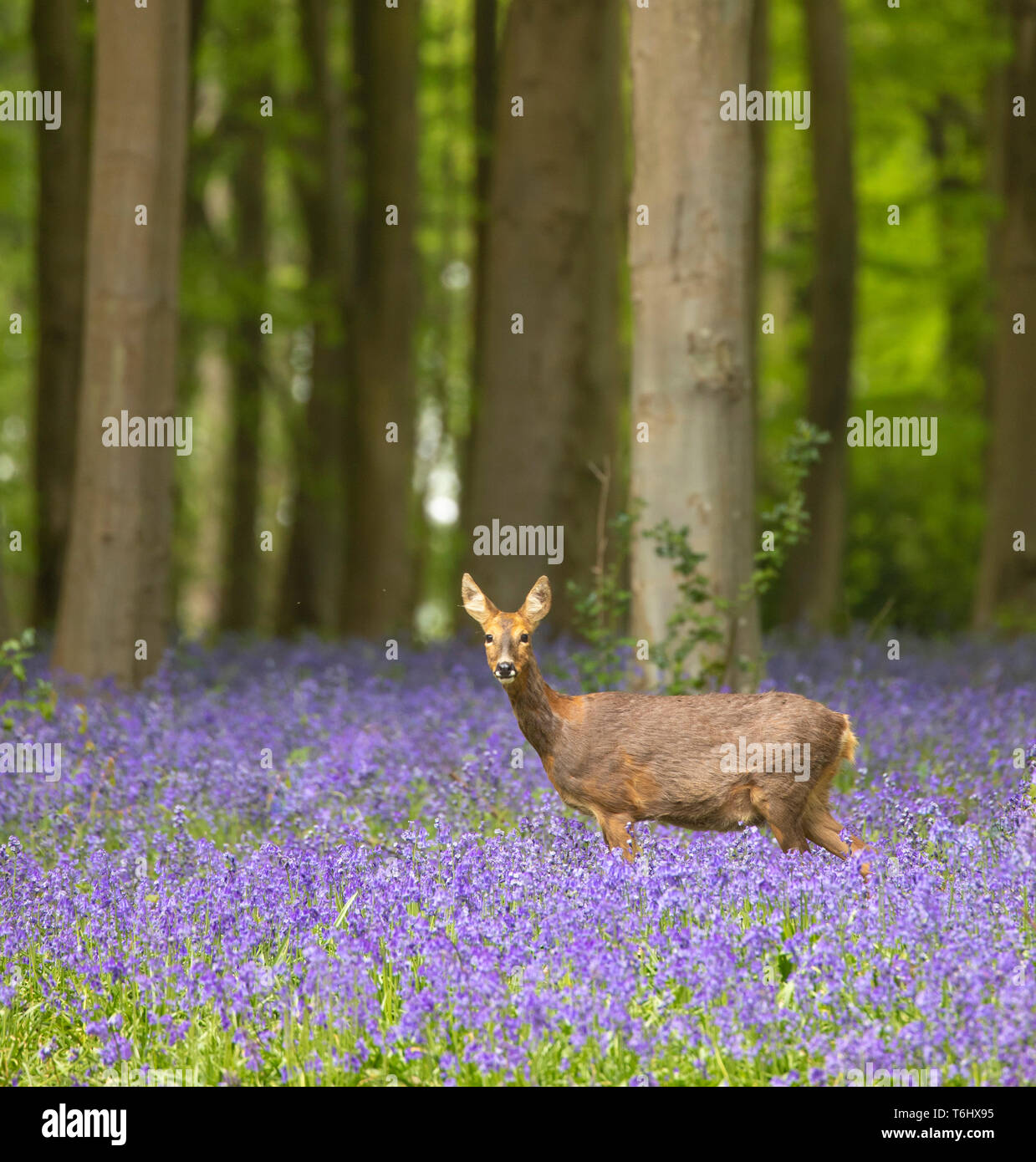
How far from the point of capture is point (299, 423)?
2720cm

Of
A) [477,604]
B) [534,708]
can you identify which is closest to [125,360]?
[477,604]

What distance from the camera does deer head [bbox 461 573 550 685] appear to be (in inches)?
219

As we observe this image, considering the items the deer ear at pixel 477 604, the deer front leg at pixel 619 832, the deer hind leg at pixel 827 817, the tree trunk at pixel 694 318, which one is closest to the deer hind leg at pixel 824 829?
the deer hind leg at pixel 827 817

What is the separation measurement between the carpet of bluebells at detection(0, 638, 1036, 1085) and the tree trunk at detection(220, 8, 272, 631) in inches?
613

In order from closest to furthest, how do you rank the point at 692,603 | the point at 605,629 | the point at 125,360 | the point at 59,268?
the point at 692,603
the point at 605,629
the point at 125,360
the point at 59,268

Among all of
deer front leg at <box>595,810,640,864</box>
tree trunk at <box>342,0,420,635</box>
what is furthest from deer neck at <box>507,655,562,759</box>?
tree trunk at <box>342,0,420,635</box>

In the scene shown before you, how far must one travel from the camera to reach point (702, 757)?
569cm

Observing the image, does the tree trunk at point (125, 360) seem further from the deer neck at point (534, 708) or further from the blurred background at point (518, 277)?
the deer neck at point (534, 708)

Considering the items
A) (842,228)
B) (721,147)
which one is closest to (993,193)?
(842,228)

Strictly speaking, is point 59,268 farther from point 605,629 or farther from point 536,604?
point 536,604

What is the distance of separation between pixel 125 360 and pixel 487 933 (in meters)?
7.38

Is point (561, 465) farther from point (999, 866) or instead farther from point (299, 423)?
point (299, 423)

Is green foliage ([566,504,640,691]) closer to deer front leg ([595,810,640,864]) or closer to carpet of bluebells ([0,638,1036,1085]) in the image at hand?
carpet of bluebells ([0,638,1036,1085])
